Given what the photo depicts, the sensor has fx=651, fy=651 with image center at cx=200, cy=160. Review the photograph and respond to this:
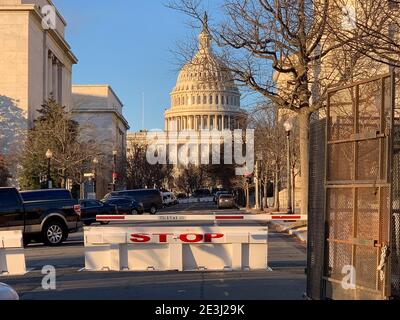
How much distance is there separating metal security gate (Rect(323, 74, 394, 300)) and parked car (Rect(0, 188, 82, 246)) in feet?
52.2

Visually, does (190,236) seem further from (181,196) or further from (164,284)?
(181,196)

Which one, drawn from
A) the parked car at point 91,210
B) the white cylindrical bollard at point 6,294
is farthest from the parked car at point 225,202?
the white cylindrical bollard at point 6,294

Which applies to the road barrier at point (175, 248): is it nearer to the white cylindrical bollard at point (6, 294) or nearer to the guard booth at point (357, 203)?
the guard booth at point (357, 203)

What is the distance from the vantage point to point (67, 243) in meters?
24.3

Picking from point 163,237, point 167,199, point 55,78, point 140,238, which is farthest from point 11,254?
point 55,78

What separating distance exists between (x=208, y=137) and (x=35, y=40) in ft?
98.1

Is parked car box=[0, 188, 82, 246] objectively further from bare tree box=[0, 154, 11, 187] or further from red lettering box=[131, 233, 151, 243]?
bare tree box=[0, 154, 11, 187]

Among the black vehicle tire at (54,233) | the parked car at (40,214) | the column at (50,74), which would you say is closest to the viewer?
the parked car at (40,214)

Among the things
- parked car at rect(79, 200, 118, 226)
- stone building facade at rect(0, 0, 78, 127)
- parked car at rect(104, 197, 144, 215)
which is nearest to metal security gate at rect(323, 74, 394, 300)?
parked car at rect(79, 200, 118, 226)

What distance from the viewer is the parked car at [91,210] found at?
3631 cm

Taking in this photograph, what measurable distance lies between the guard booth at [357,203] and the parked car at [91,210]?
28547 mm

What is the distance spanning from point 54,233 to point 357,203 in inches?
684

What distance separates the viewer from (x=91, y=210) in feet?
120

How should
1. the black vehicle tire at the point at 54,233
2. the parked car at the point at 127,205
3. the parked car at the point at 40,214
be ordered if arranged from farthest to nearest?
1. the parked car at the point at 127,205
2. the black vehicle tire at the point at 54,233
3. the parked car at the point at 40,214
